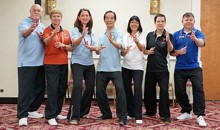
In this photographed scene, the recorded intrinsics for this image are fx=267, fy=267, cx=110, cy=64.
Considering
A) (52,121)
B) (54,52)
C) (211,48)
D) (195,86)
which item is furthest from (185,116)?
(211,48)

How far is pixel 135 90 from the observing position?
355 cm

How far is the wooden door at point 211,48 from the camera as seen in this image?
5.41 m

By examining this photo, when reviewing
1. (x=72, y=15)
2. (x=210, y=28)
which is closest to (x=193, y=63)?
(x=210, y=28)

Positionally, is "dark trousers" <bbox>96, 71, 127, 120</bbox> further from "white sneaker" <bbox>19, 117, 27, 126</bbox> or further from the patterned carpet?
"white sneaker" <bbox>19, 117, 27, 126</bbox>

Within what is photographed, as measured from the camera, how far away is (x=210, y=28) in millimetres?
5449

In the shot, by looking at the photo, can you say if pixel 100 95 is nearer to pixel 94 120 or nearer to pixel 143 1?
pixel 94 120

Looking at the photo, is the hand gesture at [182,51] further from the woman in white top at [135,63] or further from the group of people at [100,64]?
the woman in white top at [135,63]

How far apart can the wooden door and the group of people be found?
77.2 inches

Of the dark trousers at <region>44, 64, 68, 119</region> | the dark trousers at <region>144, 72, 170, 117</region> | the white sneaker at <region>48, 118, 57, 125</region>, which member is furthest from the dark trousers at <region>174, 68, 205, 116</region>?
the white sneaker at <region>48, 118, 57, 125</region>

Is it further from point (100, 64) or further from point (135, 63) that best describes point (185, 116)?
point (100, 64)

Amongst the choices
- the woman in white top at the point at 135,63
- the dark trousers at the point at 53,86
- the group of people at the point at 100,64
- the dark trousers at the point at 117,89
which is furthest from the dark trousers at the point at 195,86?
the dark trousers at the point at 53,86

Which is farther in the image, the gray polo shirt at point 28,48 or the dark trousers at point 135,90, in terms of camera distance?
the dark trousers at point 135,90

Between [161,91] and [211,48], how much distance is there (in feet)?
7.80

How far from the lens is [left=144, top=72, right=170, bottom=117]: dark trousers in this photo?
365cm
